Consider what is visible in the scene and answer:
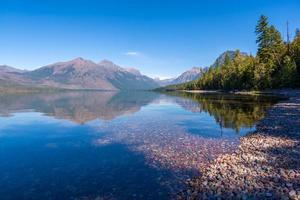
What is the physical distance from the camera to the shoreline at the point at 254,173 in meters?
12.1

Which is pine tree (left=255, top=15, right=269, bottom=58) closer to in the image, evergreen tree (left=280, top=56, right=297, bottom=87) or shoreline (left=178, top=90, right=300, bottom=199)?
evergreen tree (left=280, top=56, right=297, bottom=87)

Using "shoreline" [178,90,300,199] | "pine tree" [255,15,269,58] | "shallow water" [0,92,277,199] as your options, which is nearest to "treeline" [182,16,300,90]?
"pine tree" [255,15,269,58]

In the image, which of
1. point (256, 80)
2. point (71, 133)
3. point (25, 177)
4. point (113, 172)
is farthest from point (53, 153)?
point (256, 80)

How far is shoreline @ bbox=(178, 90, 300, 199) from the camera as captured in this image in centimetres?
1209

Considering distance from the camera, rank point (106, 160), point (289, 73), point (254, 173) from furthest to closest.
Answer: point (289, 73)
point (106, 160)
point (254, 173)

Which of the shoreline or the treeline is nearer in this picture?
the shoreline

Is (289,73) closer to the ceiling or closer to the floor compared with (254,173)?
closer to the ceiling

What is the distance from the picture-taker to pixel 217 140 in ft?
82.4

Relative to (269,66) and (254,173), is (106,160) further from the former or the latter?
(269,66)

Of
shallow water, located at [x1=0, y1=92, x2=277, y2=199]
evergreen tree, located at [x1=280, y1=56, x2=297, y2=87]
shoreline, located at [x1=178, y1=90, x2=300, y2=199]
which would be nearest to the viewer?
shoreline, located at [x1=178, y1=90, x2=300, y2=199]

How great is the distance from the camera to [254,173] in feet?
48.0

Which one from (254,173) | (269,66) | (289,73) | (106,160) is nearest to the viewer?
(254,173)

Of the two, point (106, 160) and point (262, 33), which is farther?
point (262, 33)

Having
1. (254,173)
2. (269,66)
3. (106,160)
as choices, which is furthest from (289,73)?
(106,160)
